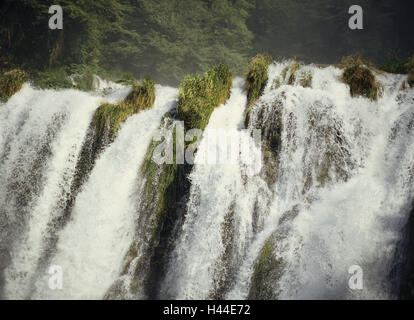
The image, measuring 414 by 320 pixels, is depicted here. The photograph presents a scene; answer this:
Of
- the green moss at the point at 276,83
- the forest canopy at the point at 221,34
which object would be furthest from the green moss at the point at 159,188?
the forest canopy at the point at 221,34

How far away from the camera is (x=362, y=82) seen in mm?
7426

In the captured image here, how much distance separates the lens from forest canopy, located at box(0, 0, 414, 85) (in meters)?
20.4

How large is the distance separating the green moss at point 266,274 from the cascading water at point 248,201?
0.06 ft

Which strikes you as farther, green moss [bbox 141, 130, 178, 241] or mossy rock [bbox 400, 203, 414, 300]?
green moss [bbox 141, 130, 178, 241]

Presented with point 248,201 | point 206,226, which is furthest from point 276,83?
point 206,226

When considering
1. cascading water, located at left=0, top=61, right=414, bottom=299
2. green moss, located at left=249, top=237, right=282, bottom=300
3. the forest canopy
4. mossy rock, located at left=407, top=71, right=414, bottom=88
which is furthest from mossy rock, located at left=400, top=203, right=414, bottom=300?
the forest canopy

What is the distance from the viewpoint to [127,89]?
9570 mm

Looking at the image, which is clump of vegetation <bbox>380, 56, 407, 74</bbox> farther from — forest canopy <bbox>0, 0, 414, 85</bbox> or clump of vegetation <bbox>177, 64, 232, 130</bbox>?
forest canopy <bbox>0, 0, 414, 85</bbox>

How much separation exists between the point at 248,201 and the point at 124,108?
3684 mm

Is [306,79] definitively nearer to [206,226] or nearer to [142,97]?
[142,97]

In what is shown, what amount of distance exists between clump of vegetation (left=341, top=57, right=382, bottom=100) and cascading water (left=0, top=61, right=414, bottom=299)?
145 millimetres

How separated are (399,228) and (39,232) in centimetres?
640
